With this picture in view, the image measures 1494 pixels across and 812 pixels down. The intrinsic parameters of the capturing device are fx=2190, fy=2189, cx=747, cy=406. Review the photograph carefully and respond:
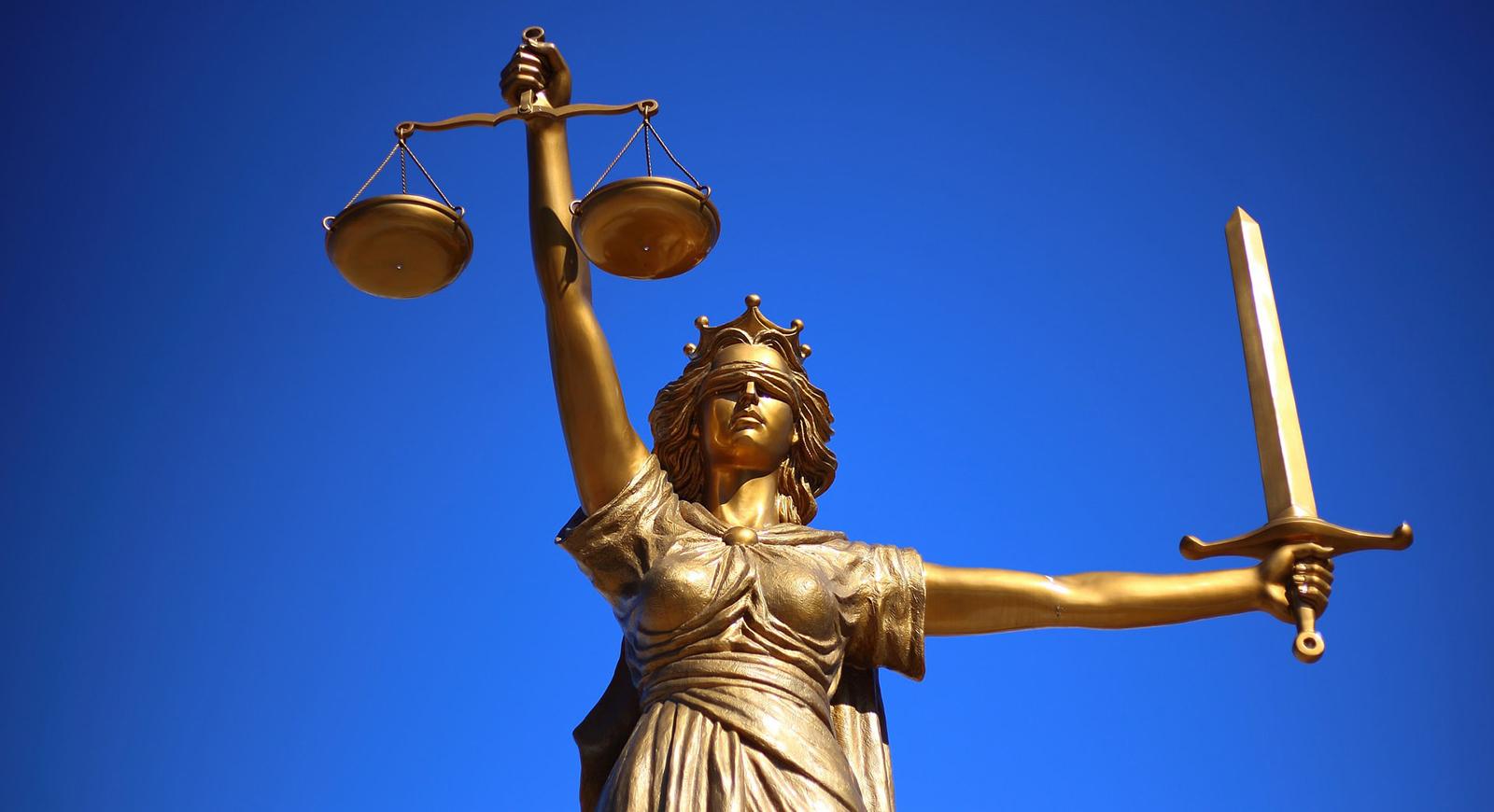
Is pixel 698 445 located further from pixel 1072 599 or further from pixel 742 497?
pixel 1072 599

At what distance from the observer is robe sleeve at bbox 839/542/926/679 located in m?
9.30

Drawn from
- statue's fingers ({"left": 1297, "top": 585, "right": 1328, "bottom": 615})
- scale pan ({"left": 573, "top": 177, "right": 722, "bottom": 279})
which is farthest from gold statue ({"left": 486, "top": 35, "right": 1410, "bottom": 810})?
scale pan ({"left": 573, "top": 177, "right": 722, "bottom": 279})

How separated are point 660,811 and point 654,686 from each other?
0.67 meters

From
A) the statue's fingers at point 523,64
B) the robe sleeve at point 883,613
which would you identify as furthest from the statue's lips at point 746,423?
the statue's fingers at point 523,64

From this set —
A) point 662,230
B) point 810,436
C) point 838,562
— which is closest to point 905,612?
point 838,562

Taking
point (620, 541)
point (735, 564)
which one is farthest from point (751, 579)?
point (620, 541)

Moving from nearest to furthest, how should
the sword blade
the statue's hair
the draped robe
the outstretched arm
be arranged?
the draped robe
the sword blade
the outstretched arm
the statue's hair

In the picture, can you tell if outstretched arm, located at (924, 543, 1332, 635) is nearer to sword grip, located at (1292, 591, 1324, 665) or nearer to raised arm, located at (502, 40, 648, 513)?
sword grip, located at (1292, 591, 1324, 665)

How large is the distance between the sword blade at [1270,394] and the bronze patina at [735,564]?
0.03 ft

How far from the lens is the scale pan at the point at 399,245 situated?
9.23m

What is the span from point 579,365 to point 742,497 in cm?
106

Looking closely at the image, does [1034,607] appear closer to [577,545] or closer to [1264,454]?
[1264,454]

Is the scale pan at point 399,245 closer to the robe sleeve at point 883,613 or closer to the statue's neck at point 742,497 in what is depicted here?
the statue's neck at point 742,497

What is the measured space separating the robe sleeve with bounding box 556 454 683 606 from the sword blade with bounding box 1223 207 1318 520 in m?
2.50
